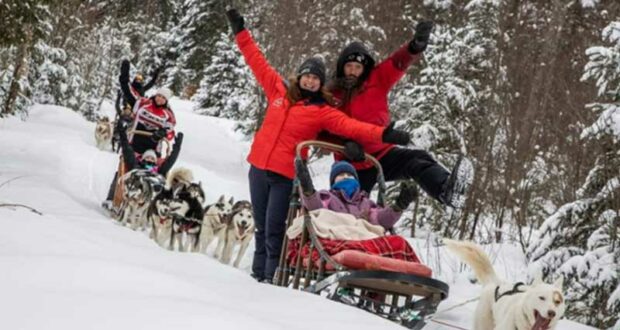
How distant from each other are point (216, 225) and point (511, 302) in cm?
435

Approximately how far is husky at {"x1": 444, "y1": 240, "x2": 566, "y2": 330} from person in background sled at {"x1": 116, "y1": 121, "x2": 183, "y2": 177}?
5238mm

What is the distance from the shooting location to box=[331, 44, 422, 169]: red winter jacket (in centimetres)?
568

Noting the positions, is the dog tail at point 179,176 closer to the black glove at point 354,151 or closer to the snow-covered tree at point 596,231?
the black glove at point 354,151

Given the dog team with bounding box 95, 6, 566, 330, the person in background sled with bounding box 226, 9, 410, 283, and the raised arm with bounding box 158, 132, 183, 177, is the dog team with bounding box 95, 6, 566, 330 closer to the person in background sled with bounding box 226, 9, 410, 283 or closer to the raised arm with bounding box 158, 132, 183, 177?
the person in background sled with bounding box 226, 9, 410, 283

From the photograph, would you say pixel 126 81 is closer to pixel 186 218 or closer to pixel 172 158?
pixel 172 158

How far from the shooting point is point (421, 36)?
5.52 metres

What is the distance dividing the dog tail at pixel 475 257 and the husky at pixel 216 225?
3.68m

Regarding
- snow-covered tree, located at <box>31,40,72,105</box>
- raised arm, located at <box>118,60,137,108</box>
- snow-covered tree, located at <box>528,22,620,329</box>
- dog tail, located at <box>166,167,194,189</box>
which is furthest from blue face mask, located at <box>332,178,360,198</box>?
snow-covered tree, located at <box>31,40,72,105</box>

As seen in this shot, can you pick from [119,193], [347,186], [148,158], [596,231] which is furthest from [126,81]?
[596,231]

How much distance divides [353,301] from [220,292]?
153 centimetres

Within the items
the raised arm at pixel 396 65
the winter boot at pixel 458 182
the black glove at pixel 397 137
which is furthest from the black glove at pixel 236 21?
the winter boot at pixel 458 182

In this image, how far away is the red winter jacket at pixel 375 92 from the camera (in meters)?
5.68

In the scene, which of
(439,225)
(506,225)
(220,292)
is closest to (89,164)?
(439,225)

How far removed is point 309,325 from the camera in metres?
2.81
